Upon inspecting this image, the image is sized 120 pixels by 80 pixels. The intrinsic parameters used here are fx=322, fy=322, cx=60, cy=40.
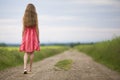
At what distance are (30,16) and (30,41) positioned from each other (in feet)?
3.19

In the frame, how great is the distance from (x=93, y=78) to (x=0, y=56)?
8.17 m

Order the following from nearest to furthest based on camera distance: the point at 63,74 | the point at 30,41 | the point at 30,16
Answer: the point at 63,74, the point at 30,16, the point at 30,41

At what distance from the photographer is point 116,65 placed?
15102 millimetres

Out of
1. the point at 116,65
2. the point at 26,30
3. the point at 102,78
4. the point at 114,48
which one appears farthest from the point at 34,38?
the point at 114,48

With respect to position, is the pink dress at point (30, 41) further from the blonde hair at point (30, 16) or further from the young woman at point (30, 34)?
the blonde hair at point (30, 16)

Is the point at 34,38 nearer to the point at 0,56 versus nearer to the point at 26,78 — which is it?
the point at 26,78

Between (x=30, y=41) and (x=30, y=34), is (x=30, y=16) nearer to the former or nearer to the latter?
(x=30, y=34)

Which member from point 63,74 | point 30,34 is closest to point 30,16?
point 30,34

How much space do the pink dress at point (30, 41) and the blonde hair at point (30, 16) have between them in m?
0.25

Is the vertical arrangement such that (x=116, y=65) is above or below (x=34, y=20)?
below

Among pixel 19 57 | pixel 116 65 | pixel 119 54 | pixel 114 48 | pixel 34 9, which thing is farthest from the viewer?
pixel 19 57

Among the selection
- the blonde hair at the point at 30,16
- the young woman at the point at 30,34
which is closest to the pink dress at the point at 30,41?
the young woman at the point at 30,34

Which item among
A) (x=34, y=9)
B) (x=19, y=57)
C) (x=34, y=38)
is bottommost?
(x=19, y=57)

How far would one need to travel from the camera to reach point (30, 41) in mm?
12203
